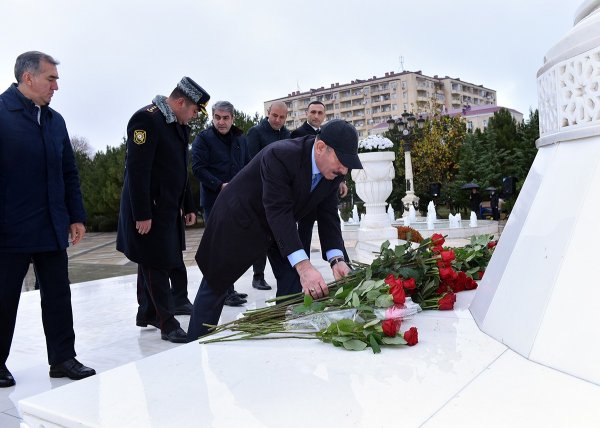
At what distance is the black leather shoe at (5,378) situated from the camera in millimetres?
3223

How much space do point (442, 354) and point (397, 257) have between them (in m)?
0.89

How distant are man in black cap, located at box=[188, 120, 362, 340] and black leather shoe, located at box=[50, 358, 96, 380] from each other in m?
0.74

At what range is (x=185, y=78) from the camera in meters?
3.98

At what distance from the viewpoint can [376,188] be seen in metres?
9.41

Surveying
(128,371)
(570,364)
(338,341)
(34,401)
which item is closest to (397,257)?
(338,341)

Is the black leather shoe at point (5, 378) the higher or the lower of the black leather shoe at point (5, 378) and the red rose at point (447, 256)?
the lower

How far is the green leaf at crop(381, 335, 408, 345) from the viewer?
2.00 meters

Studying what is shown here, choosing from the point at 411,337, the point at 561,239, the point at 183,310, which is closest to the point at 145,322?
the point at 183,310

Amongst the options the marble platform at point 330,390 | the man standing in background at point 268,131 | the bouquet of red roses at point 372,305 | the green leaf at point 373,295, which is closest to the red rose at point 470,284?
the bouquet of red roses at point 372,305

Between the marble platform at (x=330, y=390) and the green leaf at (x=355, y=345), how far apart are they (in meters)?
0.04

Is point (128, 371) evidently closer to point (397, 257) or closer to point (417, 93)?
point (397, 257)

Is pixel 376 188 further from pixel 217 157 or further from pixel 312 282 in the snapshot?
pixel 312 282

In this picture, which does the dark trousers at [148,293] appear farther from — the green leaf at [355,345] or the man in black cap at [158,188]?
the green leaf at [355,345]

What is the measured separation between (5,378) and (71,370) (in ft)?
1.34
